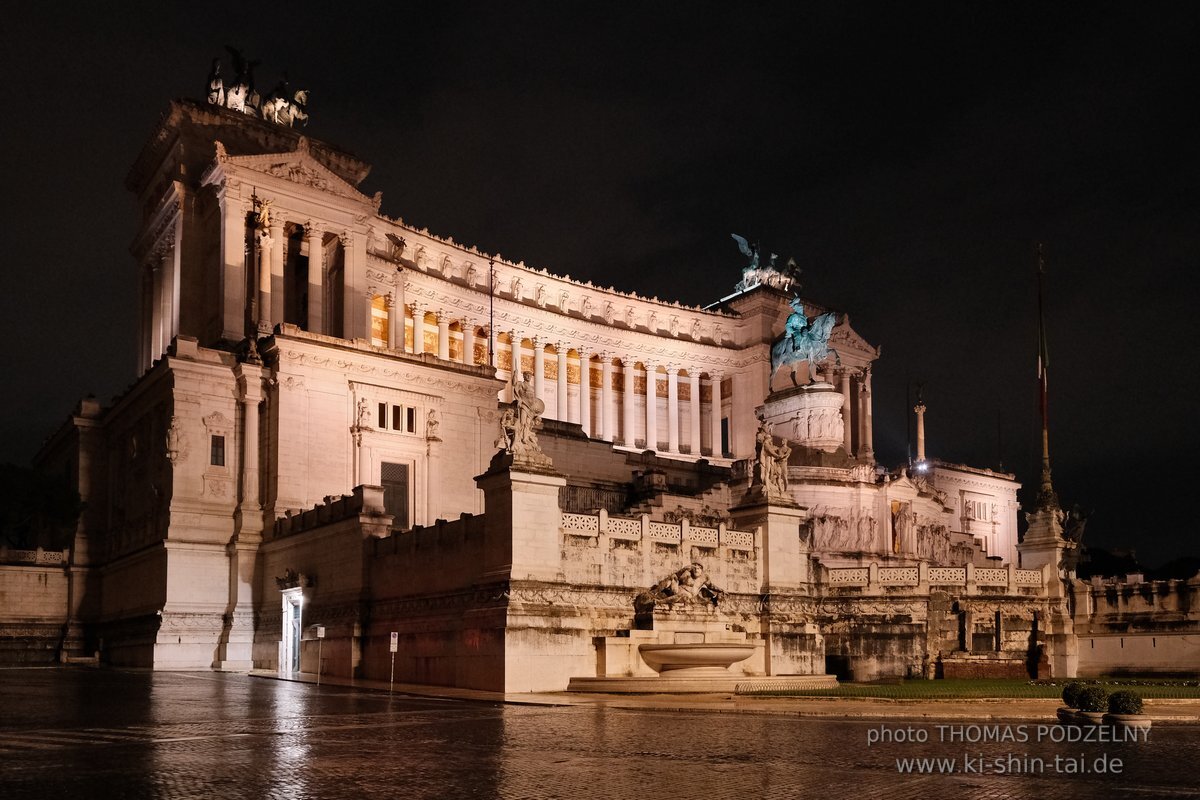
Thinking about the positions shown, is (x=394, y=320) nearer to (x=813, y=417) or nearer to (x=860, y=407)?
(x=813, y=417)

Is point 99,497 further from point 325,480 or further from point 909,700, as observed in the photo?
point 909,700

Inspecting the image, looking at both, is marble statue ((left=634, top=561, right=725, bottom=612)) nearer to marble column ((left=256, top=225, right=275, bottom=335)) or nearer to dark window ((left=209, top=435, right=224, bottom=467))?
dark window ((left=209, top=435, right=224, bottom=467))

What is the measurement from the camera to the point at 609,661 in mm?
38000

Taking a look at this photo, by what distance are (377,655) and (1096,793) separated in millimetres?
32485

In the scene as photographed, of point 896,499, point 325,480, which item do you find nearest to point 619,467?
point 896,499

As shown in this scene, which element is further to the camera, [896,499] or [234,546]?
[896,499]

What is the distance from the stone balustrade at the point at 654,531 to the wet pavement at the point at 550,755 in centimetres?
1008

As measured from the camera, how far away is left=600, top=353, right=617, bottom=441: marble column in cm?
10981

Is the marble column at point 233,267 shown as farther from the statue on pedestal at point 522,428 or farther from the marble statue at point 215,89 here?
the statue on pedestal at point 522,428

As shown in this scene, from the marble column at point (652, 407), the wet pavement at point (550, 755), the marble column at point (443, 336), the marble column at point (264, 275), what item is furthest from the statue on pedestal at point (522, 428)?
the marble column at point (652, 407)

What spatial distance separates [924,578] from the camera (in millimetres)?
46594

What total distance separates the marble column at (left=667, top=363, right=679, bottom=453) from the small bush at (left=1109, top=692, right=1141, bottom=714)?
3441 inches

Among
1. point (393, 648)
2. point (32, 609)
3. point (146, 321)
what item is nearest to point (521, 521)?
point (393, 648)

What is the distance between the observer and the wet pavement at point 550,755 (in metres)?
15.9
